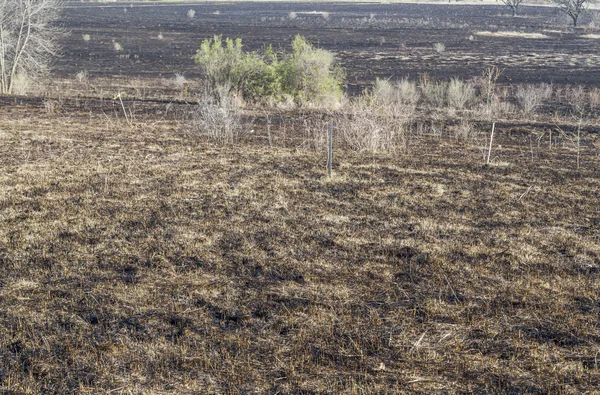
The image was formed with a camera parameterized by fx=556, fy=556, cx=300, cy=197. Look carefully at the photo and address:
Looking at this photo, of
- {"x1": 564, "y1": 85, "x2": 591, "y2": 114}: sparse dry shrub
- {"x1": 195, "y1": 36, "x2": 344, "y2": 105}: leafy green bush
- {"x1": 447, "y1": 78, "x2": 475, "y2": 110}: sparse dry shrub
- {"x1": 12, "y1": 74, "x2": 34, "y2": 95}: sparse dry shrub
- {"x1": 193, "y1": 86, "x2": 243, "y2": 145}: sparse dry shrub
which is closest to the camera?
{"x1": 193, "y1": 86, "x2": 243, "y2": 145}: sparse dry shrub

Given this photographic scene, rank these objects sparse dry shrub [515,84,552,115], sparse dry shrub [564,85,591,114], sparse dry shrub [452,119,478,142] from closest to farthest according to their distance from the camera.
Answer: sparse dry shrub [452,119,478,142], sparse dry shrub [515,84,552,115], sparse dry shrub [564,85,591,114]

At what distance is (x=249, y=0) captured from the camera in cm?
10256

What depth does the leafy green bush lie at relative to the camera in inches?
654

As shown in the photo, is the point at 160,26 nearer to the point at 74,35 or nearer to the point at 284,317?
the point at 74,35

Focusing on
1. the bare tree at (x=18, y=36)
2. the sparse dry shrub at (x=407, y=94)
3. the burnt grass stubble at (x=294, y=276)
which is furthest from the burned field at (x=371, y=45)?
the burnt grass stubble at (x=294, y=276)

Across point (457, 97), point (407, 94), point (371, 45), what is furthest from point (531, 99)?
point (371, 45)

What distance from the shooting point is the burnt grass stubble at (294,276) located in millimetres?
4023

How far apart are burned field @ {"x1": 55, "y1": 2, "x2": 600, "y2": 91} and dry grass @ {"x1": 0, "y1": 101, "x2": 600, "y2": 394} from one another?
14521 millimetres

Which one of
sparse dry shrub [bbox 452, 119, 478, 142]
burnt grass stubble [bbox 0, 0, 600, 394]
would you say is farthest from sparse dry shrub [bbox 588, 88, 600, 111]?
burnt grass stubble [bbox 0, 0, 600, 394]

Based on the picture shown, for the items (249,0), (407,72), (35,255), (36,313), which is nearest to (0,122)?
(35,255)

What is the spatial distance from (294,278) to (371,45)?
35747 mm

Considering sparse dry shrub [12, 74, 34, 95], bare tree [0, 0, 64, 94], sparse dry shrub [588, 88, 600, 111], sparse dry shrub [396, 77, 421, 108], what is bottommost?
sparse dry shrub [588, 88, 600, 111]

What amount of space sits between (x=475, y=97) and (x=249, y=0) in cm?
9069

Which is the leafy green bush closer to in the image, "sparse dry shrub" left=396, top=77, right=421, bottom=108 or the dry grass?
"sparse dry shrub" left=396, top=77, right=421, bottom=108
